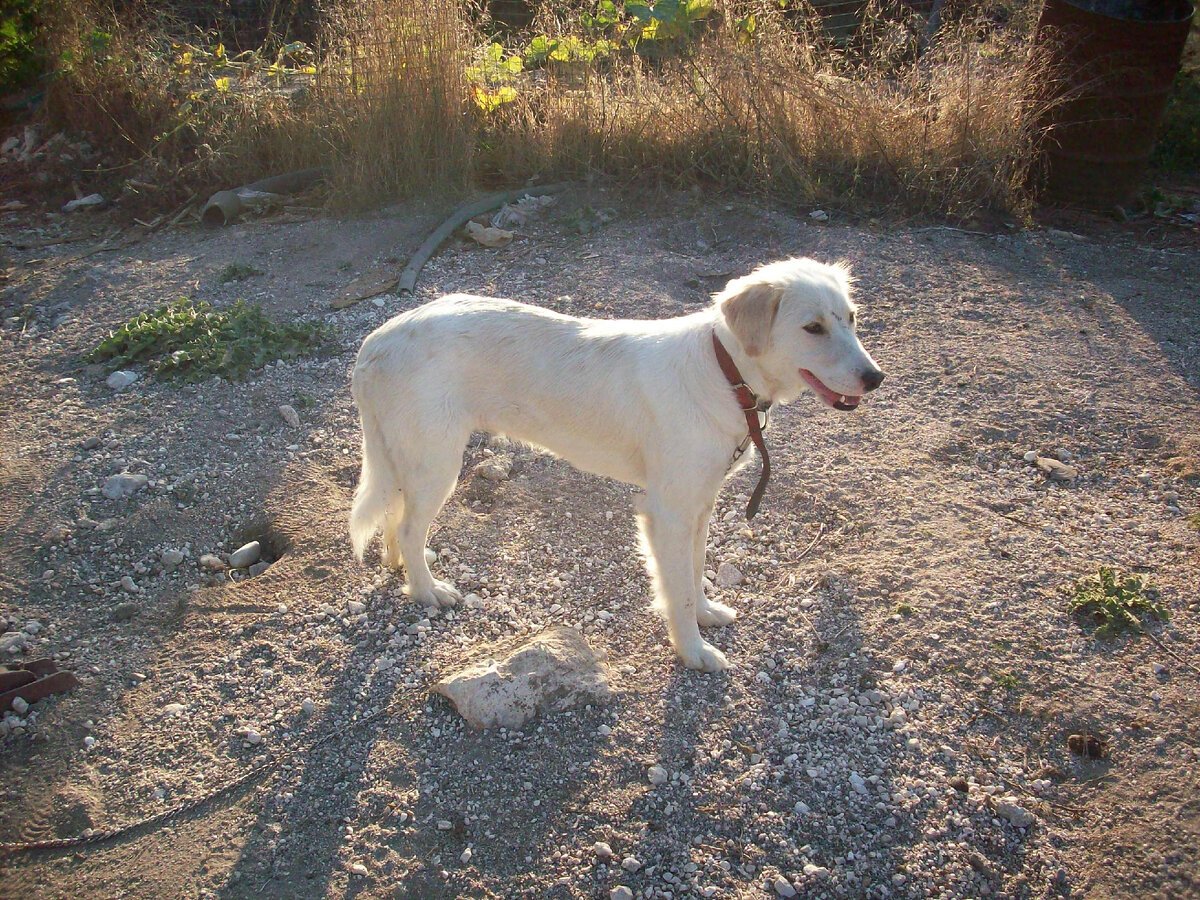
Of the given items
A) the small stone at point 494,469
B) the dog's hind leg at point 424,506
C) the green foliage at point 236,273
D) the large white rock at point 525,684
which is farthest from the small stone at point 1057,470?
the green foliage at point 236,273

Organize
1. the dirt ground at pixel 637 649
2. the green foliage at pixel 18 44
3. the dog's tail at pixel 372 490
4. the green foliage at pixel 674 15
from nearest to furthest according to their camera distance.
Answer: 1. the dirt ground at pixel 637 649
2. the dog's tail at pixel 372 490
3. the green foliage at pixel 674 15
4. the green foliage at pixel 18 44

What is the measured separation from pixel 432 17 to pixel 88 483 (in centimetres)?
519

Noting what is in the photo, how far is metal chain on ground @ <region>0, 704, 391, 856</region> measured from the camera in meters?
2.57

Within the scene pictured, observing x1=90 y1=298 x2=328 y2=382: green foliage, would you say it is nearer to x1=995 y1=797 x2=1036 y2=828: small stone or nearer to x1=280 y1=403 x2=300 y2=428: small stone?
x1=280 y1=403 x2=300 y2=428: small stone

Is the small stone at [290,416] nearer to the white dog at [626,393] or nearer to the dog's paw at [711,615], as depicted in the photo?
the white dog at [626,393]

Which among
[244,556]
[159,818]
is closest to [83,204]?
[244,556]

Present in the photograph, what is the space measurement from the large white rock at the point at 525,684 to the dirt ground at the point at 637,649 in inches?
2.9

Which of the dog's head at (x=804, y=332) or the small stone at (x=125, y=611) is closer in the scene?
the dog's head at (x=804, y=332)

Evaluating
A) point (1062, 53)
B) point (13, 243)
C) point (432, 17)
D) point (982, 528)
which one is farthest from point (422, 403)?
point (1062, 53)

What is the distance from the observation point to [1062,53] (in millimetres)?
6965

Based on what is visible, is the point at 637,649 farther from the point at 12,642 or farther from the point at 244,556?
the point at 12,642

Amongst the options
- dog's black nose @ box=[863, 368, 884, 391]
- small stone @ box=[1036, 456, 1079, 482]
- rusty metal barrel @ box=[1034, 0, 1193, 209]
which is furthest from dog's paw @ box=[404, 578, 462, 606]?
rusty metal barrel @ box=[1034, 0, 1193, 209]

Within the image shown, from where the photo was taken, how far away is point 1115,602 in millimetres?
3336

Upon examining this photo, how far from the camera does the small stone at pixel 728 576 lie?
12.3ft
